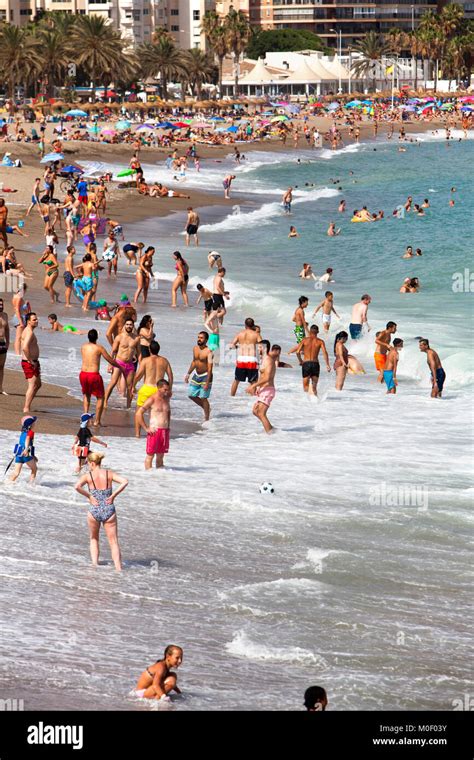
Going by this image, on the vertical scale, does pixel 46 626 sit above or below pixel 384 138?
below

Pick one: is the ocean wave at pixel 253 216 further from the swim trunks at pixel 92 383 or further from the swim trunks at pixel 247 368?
the swim trunks at pixel 92 383

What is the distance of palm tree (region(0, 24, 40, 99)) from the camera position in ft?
313

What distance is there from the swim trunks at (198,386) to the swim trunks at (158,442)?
259 centimetres

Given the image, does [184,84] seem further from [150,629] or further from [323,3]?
[150,629]

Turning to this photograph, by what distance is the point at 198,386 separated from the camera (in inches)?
736

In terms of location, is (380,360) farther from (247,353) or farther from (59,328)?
(59,328)

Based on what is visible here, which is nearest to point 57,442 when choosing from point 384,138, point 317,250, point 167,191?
point 317,250

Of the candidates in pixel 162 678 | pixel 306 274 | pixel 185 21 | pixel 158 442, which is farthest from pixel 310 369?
pixel 185 21

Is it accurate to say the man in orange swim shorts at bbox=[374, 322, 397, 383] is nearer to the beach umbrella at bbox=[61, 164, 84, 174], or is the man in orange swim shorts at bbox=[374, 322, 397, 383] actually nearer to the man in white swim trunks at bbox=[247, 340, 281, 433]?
the man in white swim trunks at bbox=[247, 340, 281, 433]

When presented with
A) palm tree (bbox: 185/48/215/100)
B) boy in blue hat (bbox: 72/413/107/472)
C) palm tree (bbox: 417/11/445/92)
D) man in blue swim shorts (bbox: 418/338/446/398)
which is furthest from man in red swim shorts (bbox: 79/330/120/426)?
palm tree (bbox: 417/11/445/92)

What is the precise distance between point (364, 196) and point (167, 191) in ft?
43.4

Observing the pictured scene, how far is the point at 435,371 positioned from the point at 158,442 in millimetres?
6631

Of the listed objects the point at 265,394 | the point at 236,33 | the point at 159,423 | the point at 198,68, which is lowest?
the point at 159,423

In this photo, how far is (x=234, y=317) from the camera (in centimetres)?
2872
